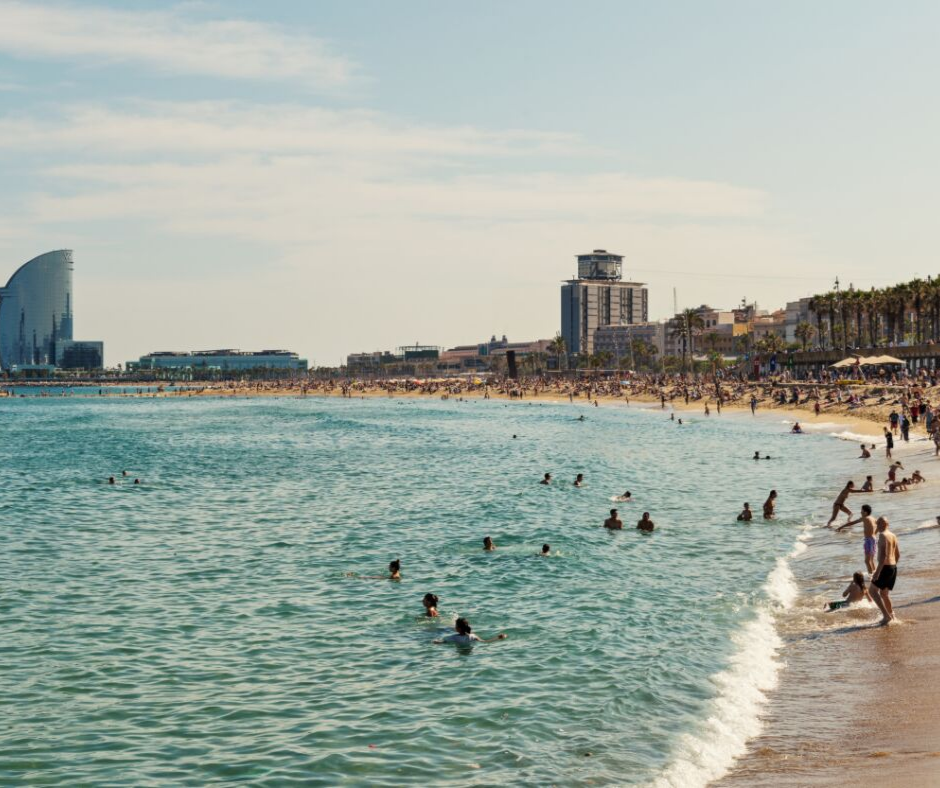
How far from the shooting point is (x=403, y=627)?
16812 millimetres

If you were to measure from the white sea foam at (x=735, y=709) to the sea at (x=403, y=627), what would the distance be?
0.05 metres

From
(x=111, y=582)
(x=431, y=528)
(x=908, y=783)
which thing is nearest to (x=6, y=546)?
(x=111, y=582)

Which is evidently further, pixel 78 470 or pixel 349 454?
pixel 349 454

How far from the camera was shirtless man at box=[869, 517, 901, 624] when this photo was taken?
14594mm

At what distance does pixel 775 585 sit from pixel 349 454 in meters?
44.0

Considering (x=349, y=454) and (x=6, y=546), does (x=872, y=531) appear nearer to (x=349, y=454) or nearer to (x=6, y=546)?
(x=6, y=546)

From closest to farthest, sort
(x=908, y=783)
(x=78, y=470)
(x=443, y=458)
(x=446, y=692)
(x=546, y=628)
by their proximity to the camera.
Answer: (x=908, y=783), (x=446, y=692), (x=546, y=628), (x=78, y=470), (x=443, y=458)

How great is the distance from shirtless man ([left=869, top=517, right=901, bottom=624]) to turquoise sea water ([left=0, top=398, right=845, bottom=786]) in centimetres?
182

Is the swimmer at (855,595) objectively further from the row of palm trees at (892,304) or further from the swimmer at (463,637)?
the row of palm trees at (892,304)

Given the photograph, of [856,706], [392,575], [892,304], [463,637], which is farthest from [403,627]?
[892,304]

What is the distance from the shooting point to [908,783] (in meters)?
8.98

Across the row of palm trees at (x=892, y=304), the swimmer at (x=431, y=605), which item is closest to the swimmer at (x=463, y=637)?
the swimmer at (x=431, y=605)

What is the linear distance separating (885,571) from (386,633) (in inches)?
332

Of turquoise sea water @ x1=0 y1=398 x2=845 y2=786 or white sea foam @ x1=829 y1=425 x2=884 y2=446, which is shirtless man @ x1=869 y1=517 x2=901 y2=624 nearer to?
turquoise sea water @ x1=0 y1=398 x2=845 y2=786
